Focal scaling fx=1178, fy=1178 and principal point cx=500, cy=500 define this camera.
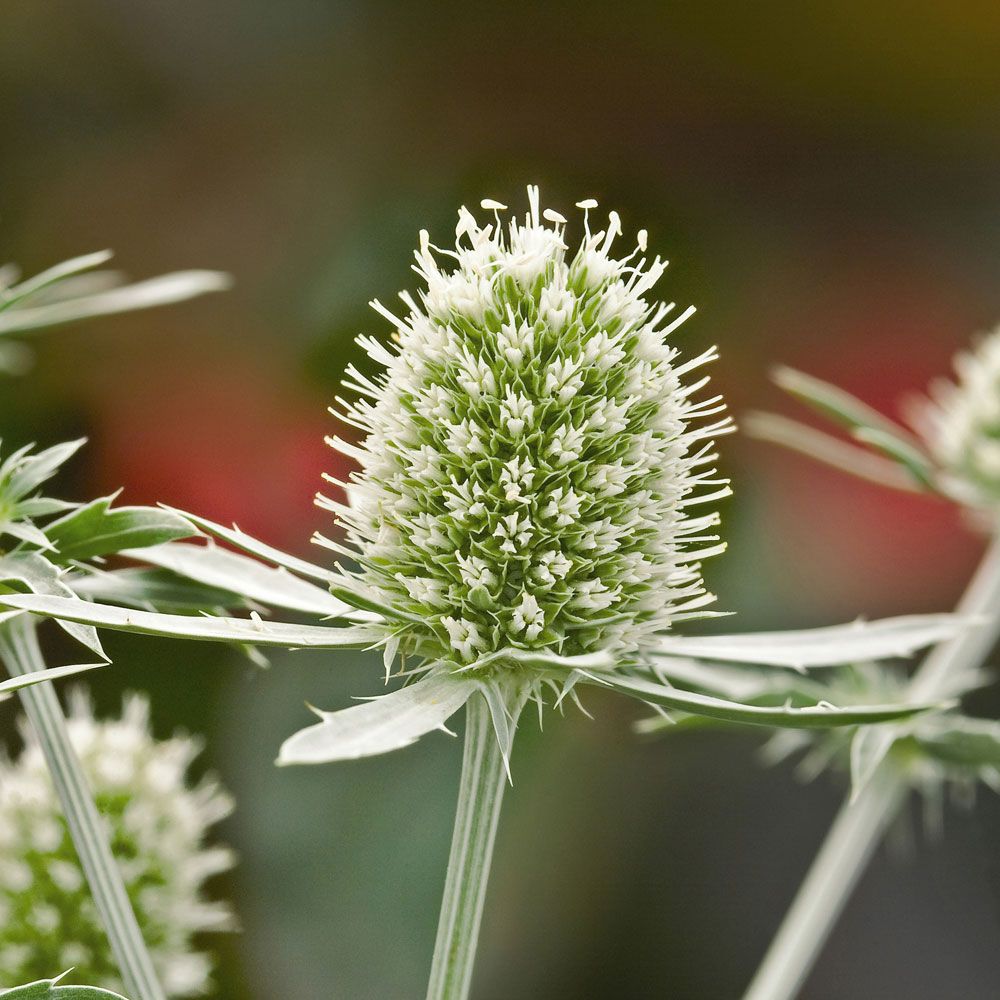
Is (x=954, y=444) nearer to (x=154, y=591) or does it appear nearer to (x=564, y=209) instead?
(x=154, y=591)

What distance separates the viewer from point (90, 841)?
21.6 inches

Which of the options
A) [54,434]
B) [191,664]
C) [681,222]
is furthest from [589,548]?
[681,222]

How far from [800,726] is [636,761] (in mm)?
1740

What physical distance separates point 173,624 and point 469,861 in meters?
0.18

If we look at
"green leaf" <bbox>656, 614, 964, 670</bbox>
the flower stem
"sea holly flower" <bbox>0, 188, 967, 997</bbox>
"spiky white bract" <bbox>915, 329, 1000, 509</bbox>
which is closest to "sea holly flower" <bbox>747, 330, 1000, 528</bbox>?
"spiky white bract" <bbox>915, 329, 1000, 509</bbox>

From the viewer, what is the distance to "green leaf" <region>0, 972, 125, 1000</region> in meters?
0.49

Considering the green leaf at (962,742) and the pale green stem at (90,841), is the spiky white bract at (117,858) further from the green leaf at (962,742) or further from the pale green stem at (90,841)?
the green leaf at (962,742)

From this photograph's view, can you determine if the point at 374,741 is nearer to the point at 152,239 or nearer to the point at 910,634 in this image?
the point at 910,634

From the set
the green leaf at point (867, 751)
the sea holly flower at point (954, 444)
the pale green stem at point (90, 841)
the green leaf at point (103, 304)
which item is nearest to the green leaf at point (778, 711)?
the green leaf at point (867, 751)

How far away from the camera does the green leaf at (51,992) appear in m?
0.49

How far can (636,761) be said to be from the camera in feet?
Answer: 7.28

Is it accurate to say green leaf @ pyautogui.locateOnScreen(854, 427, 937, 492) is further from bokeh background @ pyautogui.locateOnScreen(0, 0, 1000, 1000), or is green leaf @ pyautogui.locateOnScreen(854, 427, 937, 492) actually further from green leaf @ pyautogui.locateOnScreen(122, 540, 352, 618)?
bokeh background @ pyautogui.locateOnScreen(0, 0, 1000, 1000)

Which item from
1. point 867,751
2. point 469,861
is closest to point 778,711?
point 469,861

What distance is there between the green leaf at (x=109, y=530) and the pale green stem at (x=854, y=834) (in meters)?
0.43
